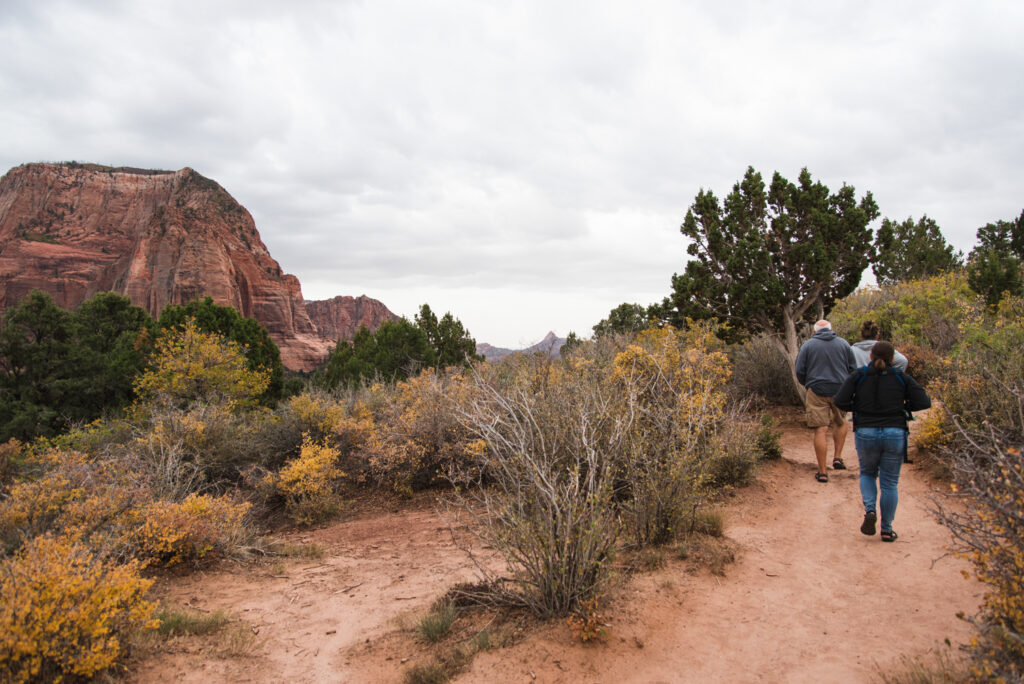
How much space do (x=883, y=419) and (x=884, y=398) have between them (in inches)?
7.5

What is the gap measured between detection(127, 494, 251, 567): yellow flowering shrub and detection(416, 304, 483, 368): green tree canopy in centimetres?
2787

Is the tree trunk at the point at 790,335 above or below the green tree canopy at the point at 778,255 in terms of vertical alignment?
below

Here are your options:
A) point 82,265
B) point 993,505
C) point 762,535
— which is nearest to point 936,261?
point 762,535

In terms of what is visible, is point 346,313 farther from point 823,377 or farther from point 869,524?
point 869,524

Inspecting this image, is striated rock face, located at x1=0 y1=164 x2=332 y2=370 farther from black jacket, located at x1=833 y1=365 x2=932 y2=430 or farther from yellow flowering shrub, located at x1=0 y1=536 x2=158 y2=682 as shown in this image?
black jacket, located at x1=833 y1=365 x2=932 y2=430

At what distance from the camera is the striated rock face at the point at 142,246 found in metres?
100

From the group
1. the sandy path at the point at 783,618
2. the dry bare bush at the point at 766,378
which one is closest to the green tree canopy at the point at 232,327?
the dry bare bush at the point at 766,378

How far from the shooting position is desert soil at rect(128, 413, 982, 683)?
3.13m

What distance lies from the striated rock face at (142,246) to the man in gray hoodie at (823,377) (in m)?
101

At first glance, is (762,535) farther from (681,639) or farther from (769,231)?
(769,231)

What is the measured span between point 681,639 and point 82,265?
141m

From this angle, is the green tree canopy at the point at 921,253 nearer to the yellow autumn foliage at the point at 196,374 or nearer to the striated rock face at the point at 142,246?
the yellow autumn foliage at the point at 196,374

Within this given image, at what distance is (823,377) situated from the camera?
21.3ft

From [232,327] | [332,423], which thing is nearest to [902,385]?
[332,423]
